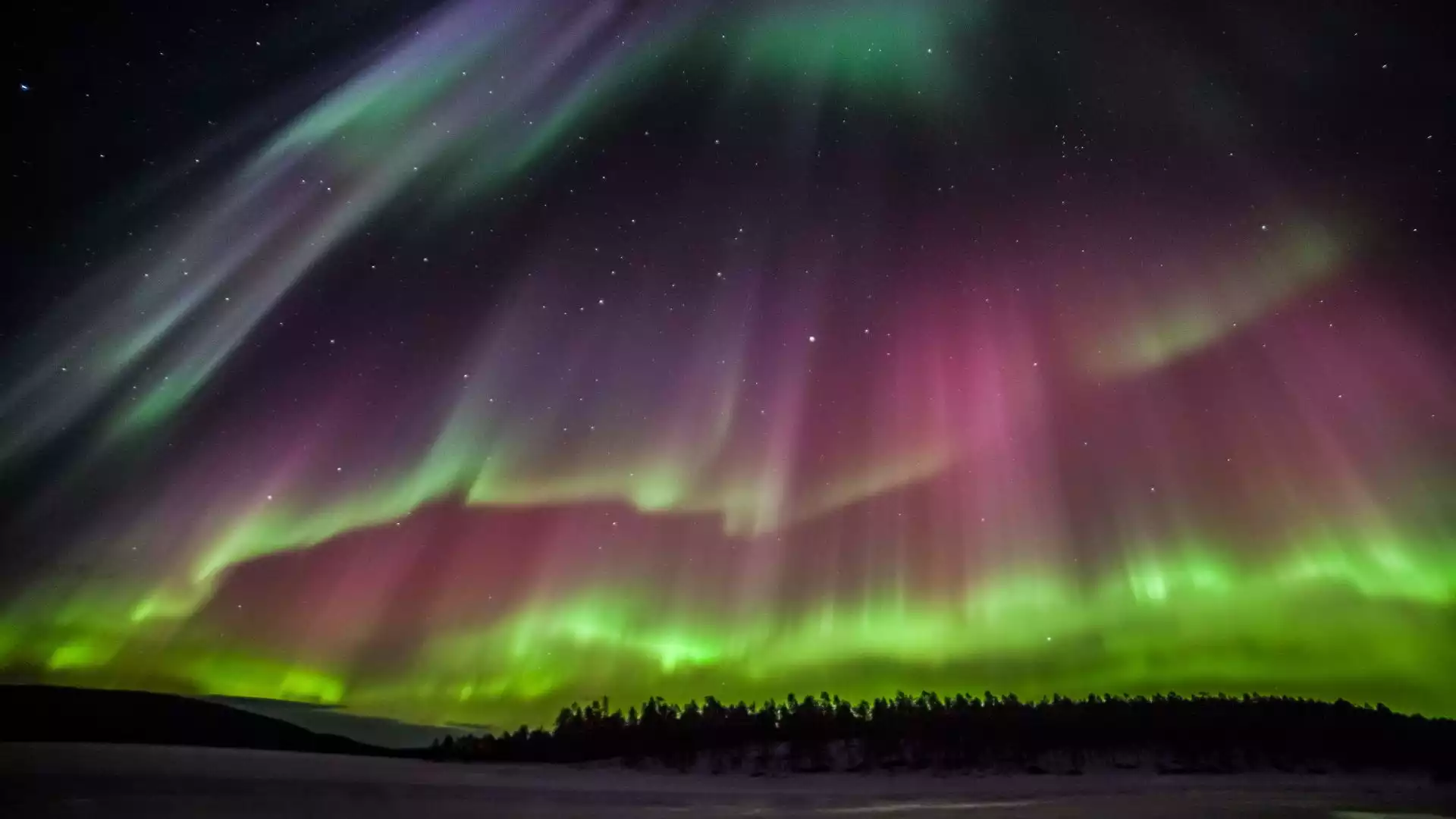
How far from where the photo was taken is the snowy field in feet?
41.0

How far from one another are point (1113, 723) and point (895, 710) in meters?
11.5

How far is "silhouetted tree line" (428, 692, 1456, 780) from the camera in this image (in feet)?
124

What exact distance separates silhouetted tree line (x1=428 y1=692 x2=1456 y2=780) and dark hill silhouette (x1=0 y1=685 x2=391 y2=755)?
10.6 m

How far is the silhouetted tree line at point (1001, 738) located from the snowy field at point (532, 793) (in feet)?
39.4

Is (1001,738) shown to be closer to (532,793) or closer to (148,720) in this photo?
(532,793)

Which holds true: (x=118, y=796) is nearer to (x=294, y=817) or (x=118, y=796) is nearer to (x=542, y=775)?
(x=294, y=817)

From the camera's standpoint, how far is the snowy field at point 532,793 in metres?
12.5

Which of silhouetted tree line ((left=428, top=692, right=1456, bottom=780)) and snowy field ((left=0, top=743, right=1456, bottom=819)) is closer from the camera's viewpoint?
snowy field ((left=0, top=743, right=1456, bottom=819))

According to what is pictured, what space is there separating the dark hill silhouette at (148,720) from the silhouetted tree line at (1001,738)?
418 inches

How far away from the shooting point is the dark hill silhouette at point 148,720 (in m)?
Answer: 37.6

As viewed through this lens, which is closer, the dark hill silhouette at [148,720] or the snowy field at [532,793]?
the snowy field at [532,793]

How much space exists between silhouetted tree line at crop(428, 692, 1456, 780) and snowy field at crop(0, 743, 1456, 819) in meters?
12.0

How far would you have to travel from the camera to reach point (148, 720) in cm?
4356

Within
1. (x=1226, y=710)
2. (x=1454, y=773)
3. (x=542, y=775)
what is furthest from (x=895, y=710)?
(x=542, y=775)
